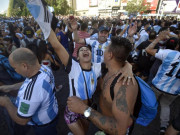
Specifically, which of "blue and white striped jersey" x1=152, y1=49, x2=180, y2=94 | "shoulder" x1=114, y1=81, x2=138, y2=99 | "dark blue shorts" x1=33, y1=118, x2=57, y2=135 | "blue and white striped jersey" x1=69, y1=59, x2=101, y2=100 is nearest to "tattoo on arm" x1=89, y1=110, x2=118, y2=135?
"shoulder" x1=114, y1=81, x2=138, y2=99

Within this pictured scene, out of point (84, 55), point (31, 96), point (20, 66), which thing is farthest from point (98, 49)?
point (31, 96)

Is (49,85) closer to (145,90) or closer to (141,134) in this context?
(145,90)

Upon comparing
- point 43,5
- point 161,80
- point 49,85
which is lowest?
point 161,80

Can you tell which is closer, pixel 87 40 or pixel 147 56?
pixel 87 40

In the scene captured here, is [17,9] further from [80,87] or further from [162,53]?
[162,53]

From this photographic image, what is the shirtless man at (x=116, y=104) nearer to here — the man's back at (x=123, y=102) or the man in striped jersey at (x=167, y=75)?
the man's back at (x=123, y=102)

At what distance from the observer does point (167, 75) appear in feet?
8.70

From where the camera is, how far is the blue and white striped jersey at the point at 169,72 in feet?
8.15

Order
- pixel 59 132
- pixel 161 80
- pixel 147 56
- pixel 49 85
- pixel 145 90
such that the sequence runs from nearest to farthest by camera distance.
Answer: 1. pixel 145 90
2. pixel 49 85
3. pixel 161 80
4. pixel 59 132
5. pixel 147 56

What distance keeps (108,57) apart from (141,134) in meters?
2.53

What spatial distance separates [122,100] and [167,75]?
6.63ft

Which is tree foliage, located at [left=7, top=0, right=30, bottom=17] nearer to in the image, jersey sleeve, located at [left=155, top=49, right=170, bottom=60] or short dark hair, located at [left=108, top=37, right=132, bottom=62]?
jersey sleeve, located at [left=155, top=49, right=170, bottom=60]

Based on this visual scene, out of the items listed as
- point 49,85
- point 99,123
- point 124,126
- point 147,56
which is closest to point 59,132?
point 49,85

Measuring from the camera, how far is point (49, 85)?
177 cm
